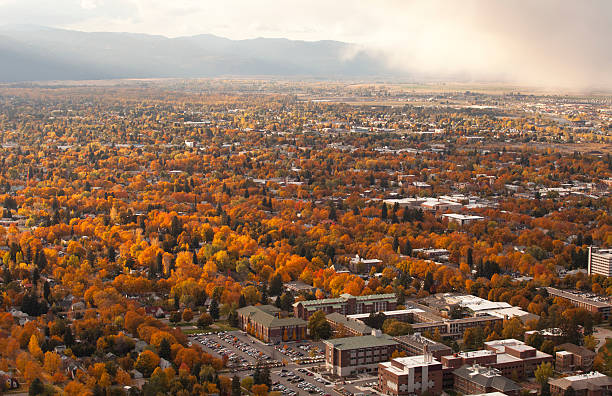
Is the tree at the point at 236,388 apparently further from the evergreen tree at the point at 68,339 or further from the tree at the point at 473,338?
the tree at the point at 473,338

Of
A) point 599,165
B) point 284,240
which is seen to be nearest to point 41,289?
point 284,240

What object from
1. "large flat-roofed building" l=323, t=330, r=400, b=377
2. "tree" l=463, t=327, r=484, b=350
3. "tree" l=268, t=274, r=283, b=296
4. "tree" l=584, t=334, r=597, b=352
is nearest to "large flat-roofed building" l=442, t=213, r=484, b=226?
"tree" l=268, t=274, r=283, b=296

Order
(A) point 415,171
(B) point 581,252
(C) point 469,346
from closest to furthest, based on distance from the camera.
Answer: (C) point 469,346 < (B) point 581,252 < (A) point 415,171

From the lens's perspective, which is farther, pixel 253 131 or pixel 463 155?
pixel 253 131

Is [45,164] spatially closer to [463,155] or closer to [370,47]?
[463,155]

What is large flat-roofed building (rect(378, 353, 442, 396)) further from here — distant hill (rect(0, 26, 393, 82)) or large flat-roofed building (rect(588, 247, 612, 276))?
distant hill (rect(0, 26, 393, 82))

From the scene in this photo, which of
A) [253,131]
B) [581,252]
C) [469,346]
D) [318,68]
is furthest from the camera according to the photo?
[318,68]
